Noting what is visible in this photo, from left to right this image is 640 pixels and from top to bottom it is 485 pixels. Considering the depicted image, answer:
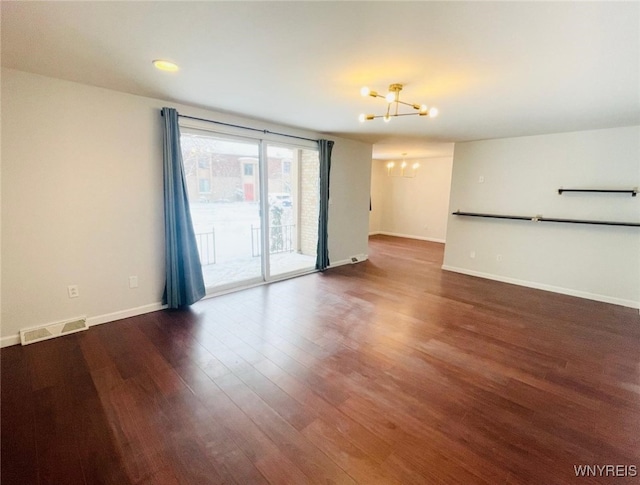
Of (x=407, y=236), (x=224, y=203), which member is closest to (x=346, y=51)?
(x=224, y=203)

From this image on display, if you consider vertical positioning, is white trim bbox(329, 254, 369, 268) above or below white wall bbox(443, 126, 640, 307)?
below

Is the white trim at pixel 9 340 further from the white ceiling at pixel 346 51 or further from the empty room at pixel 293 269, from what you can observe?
the white ceiling at pixel 346 51

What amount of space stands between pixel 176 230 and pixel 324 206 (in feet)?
8.23

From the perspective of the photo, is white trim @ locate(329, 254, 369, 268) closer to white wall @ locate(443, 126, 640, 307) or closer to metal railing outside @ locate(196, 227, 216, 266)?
white wall @ locate(443, 126, 640, 307)

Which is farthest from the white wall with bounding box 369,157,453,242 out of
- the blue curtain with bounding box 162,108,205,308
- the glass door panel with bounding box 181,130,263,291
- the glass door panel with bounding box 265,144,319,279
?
the blue curtain with bounding box 162,108,205,308

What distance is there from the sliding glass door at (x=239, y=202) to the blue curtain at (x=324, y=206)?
0.22 meters

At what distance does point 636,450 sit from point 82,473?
3029 mm

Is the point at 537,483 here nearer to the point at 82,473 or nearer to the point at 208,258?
the point at 82,473

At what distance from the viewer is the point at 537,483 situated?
1447mm

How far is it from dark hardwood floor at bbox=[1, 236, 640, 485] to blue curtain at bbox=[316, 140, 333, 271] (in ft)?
6.10

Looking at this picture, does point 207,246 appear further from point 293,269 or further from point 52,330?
point 52,330

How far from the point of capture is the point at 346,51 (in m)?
1.92

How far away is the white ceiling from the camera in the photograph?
4.93 feet

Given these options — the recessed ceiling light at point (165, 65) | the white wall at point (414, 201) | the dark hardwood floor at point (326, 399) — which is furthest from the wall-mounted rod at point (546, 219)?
the recessed ceiling light at point (165, 65)
